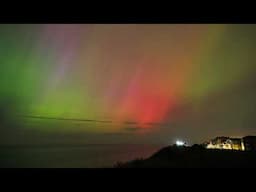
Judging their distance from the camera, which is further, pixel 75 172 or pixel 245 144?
pixel 245 144

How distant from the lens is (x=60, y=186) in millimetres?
3400

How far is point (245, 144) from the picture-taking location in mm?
25281
